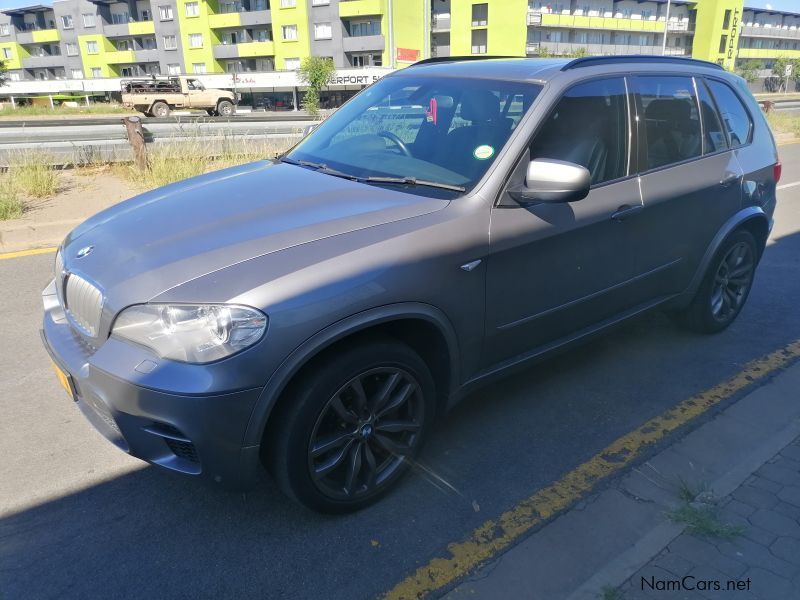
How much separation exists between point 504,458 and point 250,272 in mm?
1693

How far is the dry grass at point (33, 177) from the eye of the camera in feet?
28.0

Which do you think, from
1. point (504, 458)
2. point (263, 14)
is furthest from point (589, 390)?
point (263, 14)

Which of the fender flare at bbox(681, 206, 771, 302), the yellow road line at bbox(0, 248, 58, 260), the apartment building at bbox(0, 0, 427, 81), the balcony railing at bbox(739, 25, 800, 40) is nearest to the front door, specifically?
the fender flare at bbox(681, 206, 771, 302)

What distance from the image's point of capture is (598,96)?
347 cm

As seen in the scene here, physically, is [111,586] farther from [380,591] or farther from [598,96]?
[598,96]

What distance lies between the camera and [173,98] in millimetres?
37562

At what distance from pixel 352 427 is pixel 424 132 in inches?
68.2

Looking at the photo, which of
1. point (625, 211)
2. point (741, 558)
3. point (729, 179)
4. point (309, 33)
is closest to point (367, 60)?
point (309, 33)

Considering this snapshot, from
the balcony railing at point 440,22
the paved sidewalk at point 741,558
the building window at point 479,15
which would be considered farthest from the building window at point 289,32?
the paved sidewalk at point 741,558

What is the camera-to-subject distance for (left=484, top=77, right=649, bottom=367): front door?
3010 millimetres

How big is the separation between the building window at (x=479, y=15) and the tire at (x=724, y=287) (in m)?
65.8

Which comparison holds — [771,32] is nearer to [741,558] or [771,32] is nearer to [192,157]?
[192,157]

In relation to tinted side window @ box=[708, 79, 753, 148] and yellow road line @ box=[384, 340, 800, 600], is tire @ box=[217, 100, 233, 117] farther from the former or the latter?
yellow road line @ box=[384, 340, 800, 600]

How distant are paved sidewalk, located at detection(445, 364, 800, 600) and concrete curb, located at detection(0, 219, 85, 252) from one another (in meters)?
6.30
